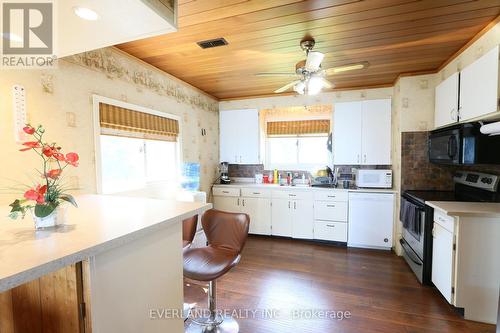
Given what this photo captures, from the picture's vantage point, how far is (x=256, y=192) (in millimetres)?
4008

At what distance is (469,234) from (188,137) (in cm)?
334

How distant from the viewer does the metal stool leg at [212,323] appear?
5.97 ft

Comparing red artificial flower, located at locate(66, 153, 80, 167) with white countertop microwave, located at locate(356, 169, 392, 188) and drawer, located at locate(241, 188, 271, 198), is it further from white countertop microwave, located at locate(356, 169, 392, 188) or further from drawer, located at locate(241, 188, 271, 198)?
white countertop microwave, located at locate(356, 169, 392, 188)

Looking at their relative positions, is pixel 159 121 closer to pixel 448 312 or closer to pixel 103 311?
pixel 103 311

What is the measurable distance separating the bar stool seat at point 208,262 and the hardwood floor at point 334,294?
2.24 feet

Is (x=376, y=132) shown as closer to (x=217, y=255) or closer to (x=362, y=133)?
(x=362, y=133)

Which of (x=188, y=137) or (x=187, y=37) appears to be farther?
(x=188, y=137)

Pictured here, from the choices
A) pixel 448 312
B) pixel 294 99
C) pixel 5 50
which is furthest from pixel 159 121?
pixel 448 312

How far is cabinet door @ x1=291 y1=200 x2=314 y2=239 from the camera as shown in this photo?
3729mm

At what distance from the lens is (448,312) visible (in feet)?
6.85

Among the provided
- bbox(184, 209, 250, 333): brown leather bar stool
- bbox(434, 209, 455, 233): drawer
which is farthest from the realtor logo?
bbox(434, 209, 455, 233): drawer

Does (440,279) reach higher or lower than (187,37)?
lower

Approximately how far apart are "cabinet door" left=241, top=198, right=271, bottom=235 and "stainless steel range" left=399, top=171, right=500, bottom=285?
1.91 m

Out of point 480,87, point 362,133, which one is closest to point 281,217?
point 362,133
